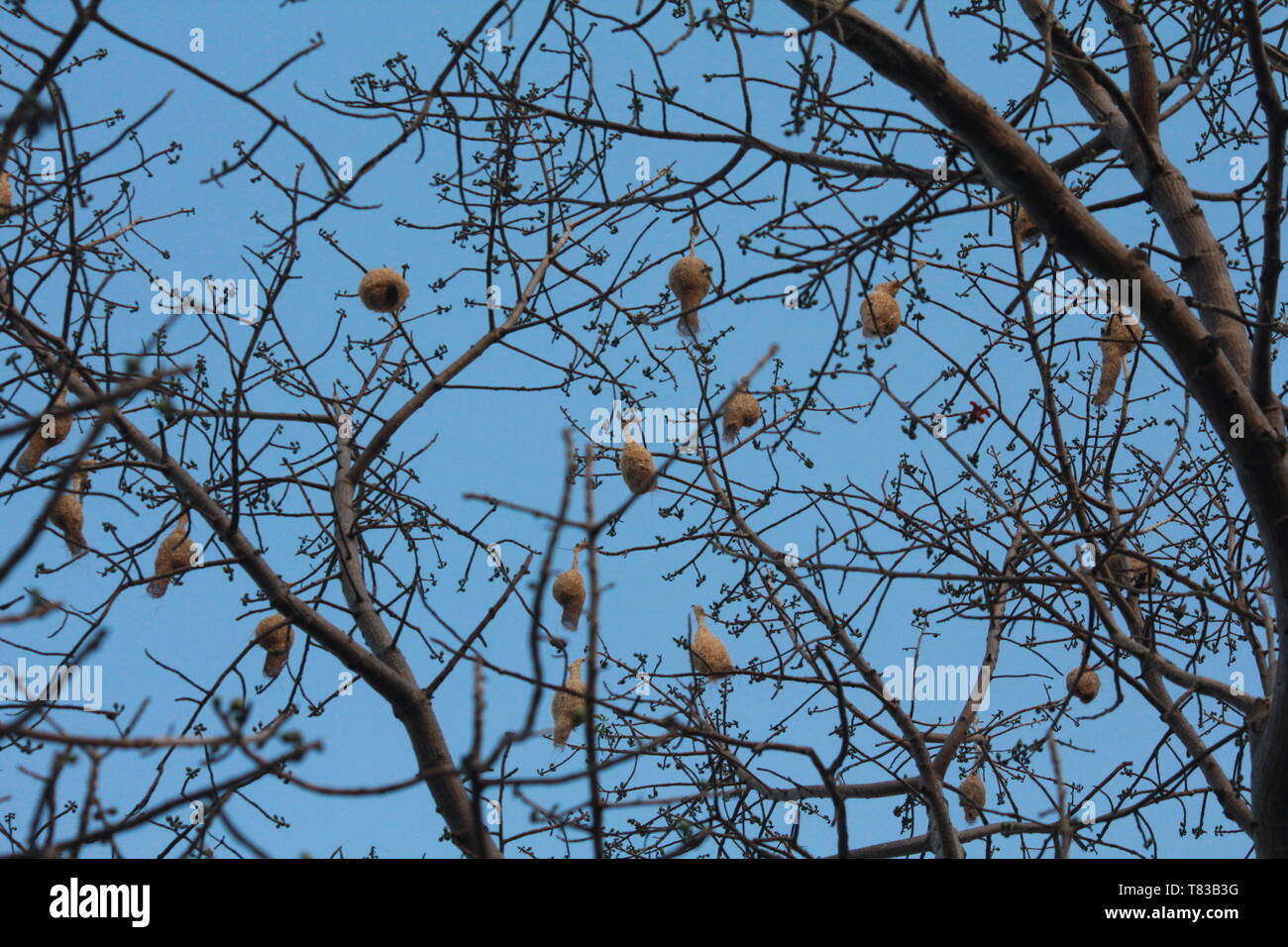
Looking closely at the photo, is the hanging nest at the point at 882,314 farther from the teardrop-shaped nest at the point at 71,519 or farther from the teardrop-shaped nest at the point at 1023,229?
the teardrop-shaped nest at the point at 71,519

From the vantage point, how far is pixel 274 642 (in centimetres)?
420

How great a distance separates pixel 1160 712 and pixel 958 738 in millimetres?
615

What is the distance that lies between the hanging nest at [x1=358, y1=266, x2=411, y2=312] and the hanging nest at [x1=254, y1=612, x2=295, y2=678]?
3.77 ft

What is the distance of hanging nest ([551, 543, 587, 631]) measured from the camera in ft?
13.7

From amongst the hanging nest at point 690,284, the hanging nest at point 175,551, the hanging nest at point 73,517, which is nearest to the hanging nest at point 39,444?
the hanging nest at point 73,517

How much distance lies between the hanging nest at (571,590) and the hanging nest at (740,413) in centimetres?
68

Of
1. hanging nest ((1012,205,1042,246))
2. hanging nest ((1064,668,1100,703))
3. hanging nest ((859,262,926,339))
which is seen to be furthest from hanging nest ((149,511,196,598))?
hanging nest ((1064,668,1100,703))

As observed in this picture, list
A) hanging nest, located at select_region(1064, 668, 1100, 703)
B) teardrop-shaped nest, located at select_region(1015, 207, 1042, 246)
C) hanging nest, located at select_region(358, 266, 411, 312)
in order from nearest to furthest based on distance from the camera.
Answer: teardrop-shaped nest, located at select_region(1015, 207, 1042, 246)
hanging nest, located at select_region(358, 266, 411, 312)
hanging nest, located at select_region(1064, 668, 1100, 703)

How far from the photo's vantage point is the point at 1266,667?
4289mm

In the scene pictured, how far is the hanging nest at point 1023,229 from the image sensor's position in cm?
423

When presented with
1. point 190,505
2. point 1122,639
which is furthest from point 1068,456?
point 190,505

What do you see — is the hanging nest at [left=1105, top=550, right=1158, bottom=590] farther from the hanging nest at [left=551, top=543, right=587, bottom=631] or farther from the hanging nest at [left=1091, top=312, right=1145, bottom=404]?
the hanging nest at [left=551, top=543, right=587, bottom=631]
